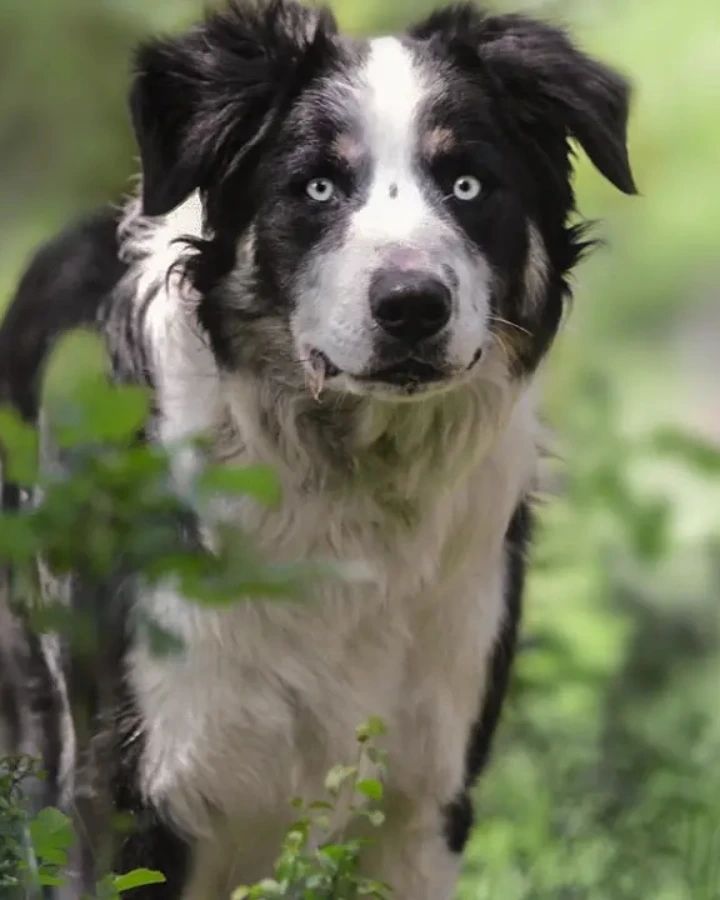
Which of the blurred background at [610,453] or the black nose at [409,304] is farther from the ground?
the black nose at [409,304]

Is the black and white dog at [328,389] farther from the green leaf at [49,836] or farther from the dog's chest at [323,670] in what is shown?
the green leaf at [49,836]

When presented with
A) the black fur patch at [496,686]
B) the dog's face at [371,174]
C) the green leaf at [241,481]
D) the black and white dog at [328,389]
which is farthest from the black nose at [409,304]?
the green leaf at [241,481]

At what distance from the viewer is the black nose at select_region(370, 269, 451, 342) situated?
261 centimetres

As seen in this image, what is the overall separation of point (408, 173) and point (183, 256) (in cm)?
43

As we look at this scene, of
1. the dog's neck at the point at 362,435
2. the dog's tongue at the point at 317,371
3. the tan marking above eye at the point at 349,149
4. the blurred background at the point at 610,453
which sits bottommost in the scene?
the blurred background at the point at 610,453

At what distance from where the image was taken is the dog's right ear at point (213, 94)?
2.92 metres

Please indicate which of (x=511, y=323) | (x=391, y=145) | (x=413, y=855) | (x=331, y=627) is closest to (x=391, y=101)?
(x=391, y=145)

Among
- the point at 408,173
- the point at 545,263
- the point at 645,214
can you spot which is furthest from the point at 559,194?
the point at 645,214

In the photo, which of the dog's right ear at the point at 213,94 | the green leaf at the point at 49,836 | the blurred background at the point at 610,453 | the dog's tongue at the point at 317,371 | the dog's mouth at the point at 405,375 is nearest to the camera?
the green leaf at the point at 49,836

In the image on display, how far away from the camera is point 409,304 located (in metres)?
2.62

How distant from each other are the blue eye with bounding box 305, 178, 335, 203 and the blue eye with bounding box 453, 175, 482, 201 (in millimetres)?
182

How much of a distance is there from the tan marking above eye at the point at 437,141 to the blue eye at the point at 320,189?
15cm

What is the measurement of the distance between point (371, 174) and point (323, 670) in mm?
768

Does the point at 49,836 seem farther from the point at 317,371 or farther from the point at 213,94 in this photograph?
the point at 213,94
